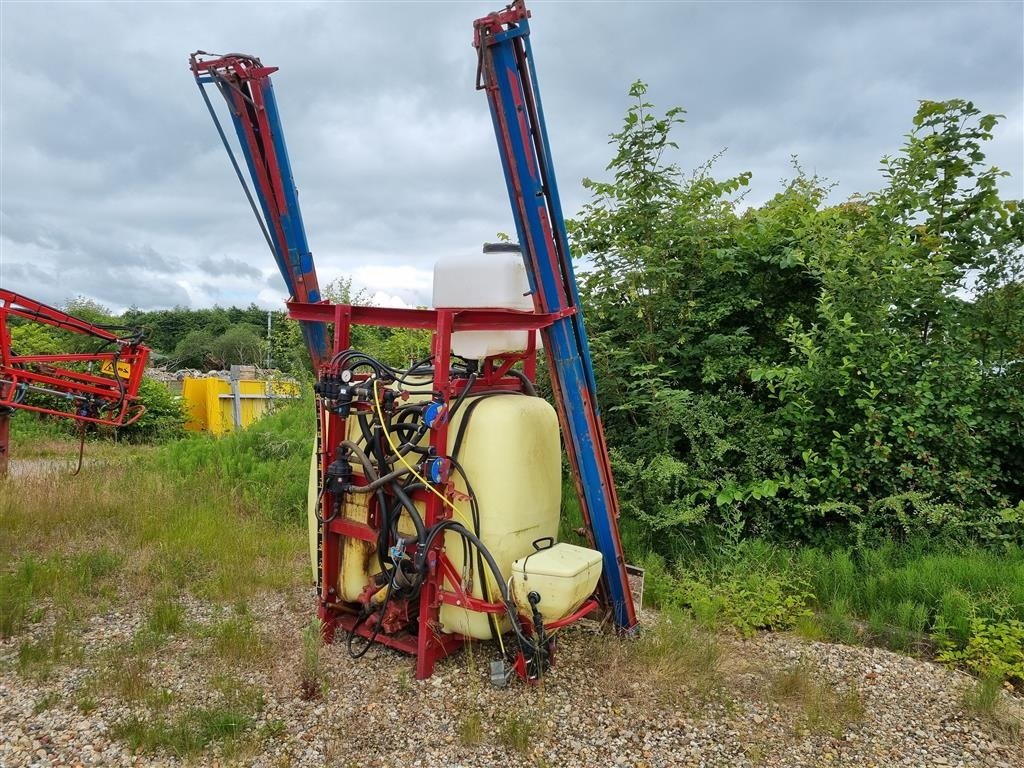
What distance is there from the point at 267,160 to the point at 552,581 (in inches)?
129

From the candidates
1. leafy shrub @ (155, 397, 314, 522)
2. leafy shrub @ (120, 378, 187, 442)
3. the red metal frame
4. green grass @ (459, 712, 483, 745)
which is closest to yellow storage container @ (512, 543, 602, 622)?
green grass @ (459, 712, 483, 745)

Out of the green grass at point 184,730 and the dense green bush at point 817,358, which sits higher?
the dense green bush at point 817,358

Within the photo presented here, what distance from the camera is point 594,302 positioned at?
6.46m

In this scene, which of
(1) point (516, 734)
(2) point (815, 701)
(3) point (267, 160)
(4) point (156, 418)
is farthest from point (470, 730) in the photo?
(4) point (156, 418)

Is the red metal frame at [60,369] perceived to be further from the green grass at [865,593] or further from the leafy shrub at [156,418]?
the leafy shrub at [156,418]

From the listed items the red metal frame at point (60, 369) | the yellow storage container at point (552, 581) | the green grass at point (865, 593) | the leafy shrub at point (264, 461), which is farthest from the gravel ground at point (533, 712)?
the red metal frame at point (60, 369)

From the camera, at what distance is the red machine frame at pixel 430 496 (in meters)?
3.35

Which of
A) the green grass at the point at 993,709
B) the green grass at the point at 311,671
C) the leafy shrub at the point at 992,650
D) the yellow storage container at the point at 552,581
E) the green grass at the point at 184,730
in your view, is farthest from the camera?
the leafy shrub at the point at 992,650

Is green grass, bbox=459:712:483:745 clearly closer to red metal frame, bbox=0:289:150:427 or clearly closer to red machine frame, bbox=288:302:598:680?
red machine frame, bbox=288:302:598:680

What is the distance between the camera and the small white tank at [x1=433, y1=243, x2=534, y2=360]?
375cm

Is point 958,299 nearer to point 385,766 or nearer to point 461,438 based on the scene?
point 461,438

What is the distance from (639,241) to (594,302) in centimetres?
73

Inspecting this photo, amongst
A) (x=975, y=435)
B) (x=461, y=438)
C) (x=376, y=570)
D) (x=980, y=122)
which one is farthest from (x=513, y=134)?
(x=980, y=122)

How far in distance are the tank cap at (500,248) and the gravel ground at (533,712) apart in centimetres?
234
